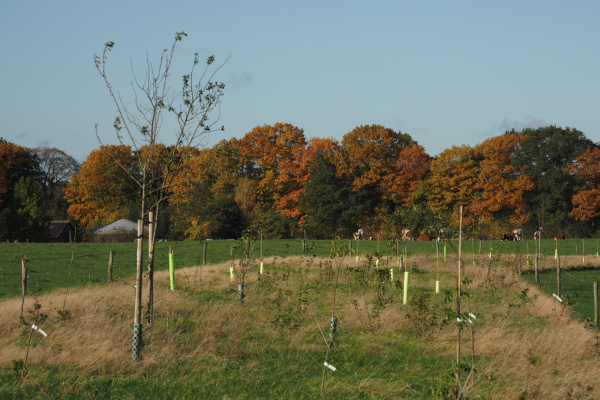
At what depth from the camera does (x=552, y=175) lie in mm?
→ 59594

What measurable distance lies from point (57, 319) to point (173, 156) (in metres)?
3.75

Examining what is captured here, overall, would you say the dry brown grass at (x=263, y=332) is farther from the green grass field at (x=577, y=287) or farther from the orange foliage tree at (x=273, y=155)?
the orange foliage tree at (x=273, y=155)

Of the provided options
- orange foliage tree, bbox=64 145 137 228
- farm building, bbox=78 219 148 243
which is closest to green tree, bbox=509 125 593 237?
farm building, bbox=78 219 148 243

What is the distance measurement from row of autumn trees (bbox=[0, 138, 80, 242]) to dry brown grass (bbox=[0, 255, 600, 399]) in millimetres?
46433

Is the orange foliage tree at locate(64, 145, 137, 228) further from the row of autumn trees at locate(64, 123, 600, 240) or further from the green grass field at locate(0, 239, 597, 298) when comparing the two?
the green grass field at locate(0, 239, 597, 298)

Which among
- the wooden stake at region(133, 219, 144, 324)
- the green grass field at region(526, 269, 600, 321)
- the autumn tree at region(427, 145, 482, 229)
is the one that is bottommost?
the green grass field at region(526, 269, 600, 321)

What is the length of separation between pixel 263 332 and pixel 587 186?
2204 inches

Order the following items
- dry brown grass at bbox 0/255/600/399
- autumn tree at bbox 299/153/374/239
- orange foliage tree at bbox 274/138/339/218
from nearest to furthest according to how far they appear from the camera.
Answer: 1. dry brown grass at bbox 0/255/600/399
2. autumn tree at bbox 299/153/374/239
3. orange foliage tree at bbox 274/138/339/218

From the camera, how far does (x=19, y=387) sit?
7281 mm

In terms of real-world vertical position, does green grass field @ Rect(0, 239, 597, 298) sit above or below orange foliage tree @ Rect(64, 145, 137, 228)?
below

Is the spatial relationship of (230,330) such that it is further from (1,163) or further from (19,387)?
(1,163)

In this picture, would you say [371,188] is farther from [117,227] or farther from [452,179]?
[117,227]

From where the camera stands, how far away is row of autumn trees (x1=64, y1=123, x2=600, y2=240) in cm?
5891

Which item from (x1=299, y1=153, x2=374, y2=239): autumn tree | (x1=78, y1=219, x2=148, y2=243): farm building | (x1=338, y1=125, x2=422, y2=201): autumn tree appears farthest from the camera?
Answer: (x1=338, y1=125, x2=422, y2=201): autumn tree
